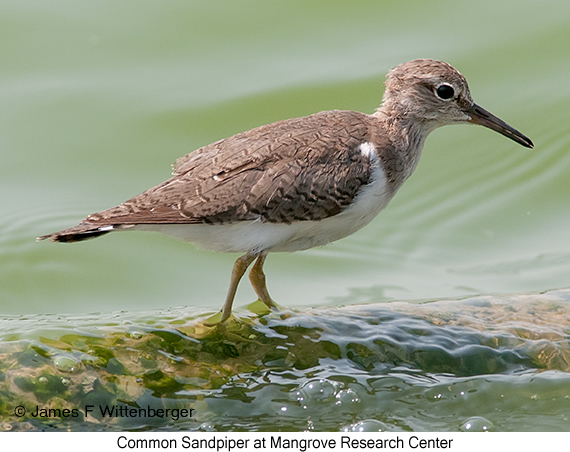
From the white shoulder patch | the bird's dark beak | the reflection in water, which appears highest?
the bird's dark beak

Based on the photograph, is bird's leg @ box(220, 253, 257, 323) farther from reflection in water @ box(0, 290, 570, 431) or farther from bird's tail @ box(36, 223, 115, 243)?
bird's tail @ box(36, 223, 115, 243)

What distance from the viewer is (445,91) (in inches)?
294

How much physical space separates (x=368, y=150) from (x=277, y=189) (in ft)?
3.05

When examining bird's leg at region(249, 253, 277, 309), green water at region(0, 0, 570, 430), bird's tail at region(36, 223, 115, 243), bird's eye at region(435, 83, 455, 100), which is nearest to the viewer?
green water at region(0, 0, 570, 430)

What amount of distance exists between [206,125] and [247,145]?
376 cm

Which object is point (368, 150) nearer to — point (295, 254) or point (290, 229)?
point (290, 229)

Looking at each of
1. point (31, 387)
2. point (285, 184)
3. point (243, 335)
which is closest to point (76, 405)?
point (31, 387)

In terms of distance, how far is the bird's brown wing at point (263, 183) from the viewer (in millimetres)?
6551

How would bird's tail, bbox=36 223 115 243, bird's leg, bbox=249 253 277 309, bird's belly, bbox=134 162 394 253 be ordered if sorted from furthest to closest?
bird's leg, bbox=249 253 277 309
bird's belly, bbox=134 162 394 253
bird's tail, bbox=36 223 115 243

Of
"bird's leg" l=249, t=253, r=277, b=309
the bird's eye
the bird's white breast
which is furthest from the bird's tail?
the bird's eye

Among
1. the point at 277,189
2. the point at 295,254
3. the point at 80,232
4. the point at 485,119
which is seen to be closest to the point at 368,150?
the point at 277,189

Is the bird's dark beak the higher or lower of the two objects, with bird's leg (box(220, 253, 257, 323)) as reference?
higher

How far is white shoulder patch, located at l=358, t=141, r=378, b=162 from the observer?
275 inches
